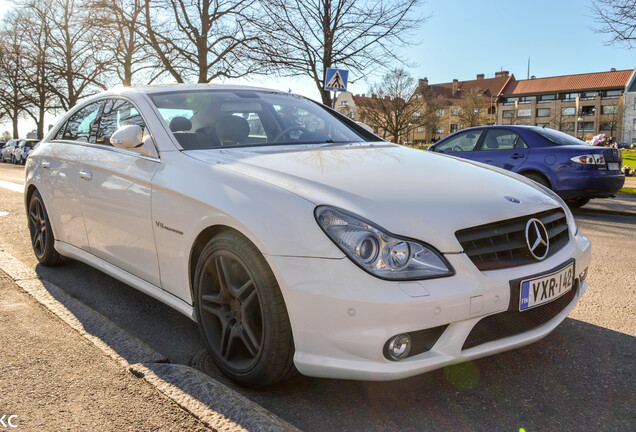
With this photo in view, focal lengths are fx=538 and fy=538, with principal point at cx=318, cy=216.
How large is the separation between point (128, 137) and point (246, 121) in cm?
77

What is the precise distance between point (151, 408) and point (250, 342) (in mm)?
473

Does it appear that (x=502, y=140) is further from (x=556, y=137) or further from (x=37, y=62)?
(x=37, y=62)

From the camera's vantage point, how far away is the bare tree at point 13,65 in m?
32.6

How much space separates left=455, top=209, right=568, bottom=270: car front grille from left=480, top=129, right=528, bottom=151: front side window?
22.5 feet

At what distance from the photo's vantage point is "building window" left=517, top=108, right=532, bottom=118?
91.6m

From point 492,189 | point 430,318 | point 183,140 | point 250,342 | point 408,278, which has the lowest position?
point 250,342

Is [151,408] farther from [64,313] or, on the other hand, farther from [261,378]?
[64,313]

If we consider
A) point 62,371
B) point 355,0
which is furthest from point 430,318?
point 355,0

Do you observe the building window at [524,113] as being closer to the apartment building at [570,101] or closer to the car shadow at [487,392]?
the apartment building at [570,101]

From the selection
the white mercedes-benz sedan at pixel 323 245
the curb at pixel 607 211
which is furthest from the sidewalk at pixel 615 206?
the white mercedes-benz sedan at pixel 323 245

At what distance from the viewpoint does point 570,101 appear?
89125 millimetres

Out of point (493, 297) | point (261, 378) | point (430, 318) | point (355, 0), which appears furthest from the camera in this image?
point (355, 0)

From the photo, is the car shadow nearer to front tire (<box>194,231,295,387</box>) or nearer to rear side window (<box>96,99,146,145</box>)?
front tire (<box>194,231,295,387</box>)

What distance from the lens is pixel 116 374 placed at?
2436mm
